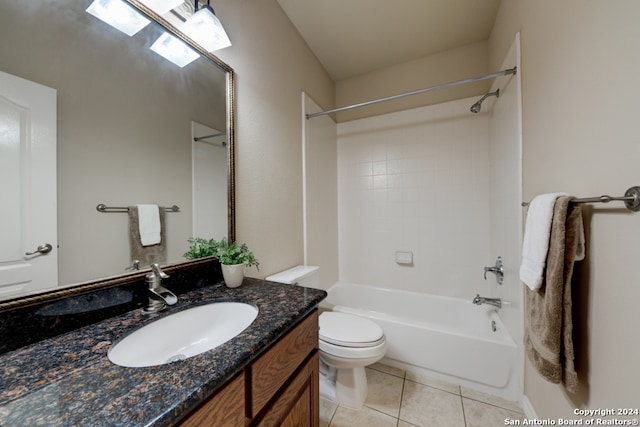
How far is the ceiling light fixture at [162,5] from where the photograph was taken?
0.90 meters

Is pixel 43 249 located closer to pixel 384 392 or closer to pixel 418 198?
pixel 384 392

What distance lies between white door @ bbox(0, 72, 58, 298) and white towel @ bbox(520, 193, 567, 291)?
5.33 feet

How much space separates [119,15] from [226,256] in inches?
38.9

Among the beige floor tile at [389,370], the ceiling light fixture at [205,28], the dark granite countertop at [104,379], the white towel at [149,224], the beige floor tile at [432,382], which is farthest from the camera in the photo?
the beige floor tile at [389,370]

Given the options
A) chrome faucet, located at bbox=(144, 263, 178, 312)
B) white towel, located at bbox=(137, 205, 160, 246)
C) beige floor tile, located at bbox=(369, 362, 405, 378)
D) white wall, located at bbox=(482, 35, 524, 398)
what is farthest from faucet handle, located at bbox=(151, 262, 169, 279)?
white wall, located at bbox=(482, 35, 524, 398)

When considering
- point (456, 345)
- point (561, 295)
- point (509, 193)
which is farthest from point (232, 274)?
point (509, 193)

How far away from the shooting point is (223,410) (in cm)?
54

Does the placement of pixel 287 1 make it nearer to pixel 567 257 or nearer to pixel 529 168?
pixel 529 168

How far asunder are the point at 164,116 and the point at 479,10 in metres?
2.26

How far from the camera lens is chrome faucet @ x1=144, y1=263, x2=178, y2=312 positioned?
0.85m

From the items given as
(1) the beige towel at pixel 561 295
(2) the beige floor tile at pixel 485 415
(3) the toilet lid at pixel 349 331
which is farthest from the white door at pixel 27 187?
(2) the beige floor tile at pixel 485 415

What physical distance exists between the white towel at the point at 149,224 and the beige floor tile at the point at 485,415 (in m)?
1.88

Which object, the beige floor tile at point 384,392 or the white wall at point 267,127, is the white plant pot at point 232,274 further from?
the beige floor tile at point 384,392

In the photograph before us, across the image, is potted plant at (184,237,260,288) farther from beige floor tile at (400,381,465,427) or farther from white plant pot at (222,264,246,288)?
beige floor tile at (400,381,465,427)
